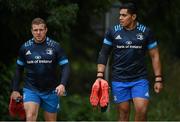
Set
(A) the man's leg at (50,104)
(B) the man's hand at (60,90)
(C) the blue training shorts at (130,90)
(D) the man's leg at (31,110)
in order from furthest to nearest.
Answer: (A) the man's leg at (50,104) < (C) the blue training shorts at (130,90) < (D) the man's leg at (31,110) < (B) the man's hand at (60,90)

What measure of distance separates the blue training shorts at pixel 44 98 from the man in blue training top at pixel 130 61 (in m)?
0.85

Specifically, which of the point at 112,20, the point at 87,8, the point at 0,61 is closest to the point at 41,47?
the point at 87,8

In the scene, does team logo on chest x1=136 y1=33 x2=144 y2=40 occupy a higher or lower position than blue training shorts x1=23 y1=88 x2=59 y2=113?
higher

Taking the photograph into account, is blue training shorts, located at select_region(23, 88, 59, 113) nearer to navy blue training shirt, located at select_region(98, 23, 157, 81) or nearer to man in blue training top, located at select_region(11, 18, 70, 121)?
man in blue training top, located at select_region(11, 18, 70, 121)

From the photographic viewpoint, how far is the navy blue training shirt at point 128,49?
1070cm

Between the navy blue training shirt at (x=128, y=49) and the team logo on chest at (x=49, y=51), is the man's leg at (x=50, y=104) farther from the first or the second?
the navy blue training shirt at (x=128, y=49)

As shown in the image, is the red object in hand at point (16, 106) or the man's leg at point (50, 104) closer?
the man's leg at point (50, 104)

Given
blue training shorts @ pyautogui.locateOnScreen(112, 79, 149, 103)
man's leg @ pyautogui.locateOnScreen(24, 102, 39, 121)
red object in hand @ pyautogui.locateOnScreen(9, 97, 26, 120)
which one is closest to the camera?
man's leg @ pyautogui.locateOnScreen(24, 102, 39, 121)

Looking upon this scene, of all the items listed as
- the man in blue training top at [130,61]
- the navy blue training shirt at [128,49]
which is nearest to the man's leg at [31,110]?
the man in blue training top at [130,61]

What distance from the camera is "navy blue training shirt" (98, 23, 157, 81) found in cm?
1070

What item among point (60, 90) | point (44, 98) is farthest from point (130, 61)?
point (44, 98)

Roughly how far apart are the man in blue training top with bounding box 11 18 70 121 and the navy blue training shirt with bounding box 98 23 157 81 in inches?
28.9

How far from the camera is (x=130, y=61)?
1073 centimetres

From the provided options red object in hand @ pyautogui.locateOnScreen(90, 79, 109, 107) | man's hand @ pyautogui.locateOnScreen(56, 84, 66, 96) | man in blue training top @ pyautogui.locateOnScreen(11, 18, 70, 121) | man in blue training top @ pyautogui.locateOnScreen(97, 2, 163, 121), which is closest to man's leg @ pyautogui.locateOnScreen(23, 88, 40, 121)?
man in blue training top @ pyautogui.locateOnScreen(11, 18, 70, 121)
